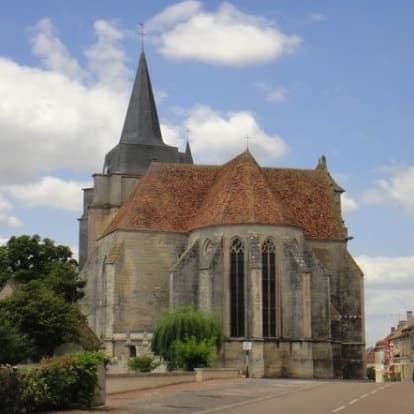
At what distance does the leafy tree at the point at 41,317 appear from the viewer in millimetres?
46094

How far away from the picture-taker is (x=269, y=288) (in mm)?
55594

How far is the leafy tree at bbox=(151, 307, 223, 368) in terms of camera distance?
165 ft

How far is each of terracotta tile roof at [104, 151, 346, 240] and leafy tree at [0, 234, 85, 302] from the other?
407 centimetres

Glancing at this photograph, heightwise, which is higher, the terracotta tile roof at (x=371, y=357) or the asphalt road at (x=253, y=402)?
the asphalt road at (x=253, y=402)

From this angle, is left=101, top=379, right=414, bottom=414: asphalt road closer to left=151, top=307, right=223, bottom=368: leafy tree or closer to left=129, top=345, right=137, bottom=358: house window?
left=151, top=307, right=223, bottom=368: leafy tree

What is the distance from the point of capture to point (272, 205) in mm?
57312

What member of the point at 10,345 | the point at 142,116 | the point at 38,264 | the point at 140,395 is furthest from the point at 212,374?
the point at 142,116

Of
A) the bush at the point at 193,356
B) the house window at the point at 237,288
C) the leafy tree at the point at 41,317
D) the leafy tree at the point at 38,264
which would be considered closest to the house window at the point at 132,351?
the leafy tree at the point at 38,264

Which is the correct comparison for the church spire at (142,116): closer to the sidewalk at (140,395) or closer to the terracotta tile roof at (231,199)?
the terracotta tile roof at (231,199)

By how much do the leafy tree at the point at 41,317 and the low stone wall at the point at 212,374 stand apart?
8.62m

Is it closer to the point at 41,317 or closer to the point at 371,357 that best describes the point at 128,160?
the point at 41,317

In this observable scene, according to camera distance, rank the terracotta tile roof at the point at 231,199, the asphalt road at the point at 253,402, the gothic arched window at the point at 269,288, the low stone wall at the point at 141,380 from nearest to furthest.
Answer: the asphalt road at the point at 253,402
the low stone wall at the point at 141,380
the gothic arched window at the point at 269,288
the terracotta tile roof at the point at 231,199

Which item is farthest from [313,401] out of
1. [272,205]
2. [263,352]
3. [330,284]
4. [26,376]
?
[330,284]

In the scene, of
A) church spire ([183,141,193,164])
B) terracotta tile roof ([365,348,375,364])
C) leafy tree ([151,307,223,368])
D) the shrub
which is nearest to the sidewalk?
the shrub
